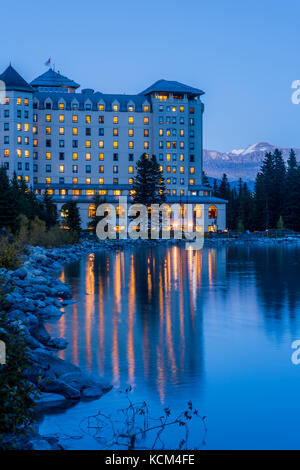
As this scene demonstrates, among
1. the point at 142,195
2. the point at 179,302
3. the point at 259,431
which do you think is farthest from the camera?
the point at 142,195

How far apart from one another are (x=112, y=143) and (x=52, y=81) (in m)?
25.8

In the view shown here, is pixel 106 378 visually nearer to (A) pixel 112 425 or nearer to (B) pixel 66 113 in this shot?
(A) pixel 112 425

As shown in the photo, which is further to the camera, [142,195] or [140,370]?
[142,195]

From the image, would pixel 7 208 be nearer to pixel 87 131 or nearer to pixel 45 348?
pixel 45 348

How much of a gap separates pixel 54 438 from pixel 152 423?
173 centimetres

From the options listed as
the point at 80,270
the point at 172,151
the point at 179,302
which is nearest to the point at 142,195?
the point at 172,151

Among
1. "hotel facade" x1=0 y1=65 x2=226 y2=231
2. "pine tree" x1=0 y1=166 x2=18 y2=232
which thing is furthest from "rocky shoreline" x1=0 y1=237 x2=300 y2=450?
"hotel facade" x1=0 y1=65 x2=226 y2=231

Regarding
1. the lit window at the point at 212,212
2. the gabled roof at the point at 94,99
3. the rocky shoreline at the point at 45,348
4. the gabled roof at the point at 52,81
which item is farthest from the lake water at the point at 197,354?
the gabled roof at the point at 52,81

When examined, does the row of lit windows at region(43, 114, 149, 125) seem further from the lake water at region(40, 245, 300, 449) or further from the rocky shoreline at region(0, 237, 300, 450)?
the rocky shoreline at region(0, 237, 300, 450)

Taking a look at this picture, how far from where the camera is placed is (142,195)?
312ft

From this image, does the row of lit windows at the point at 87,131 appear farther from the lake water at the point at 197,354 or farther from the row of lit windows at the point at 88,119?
the lake water at the point at 197,354

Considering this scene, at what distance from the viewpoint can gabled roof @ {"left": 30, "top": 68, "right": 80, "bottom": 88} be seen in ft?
421

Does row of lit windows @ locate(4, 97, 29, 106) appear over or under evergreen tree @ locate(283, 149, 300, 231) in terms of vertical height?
over

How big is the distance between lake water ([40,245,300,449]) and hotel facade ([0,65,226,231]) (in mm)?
85674
